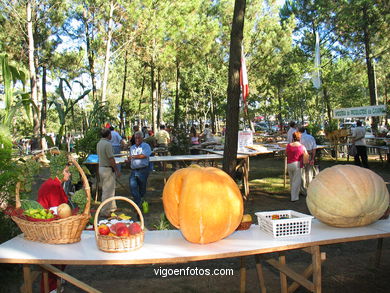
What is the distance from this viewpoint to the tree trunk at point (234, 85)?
5957 mm

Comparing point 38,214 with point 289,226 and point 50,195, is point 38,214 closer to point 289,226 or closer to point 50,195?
point 50,195

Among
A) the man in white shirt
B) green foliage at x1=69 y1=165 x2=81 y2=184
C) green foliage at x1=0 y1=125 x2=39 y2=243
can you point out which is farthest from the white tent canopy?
green foliage at x1=0 y1=125 x2=39 y2=243

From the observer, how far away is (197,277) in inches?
173

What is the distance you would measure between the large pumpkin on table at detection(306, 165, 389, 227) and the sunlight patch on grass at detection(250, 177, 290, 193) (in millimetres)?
6113

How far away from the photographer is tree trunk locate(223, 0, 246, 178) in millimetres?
5957

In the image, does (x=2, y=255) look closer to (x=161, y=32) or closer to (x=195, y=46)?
(x=161, y=32)

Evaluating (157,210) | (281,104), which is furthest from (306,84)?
(157,210)

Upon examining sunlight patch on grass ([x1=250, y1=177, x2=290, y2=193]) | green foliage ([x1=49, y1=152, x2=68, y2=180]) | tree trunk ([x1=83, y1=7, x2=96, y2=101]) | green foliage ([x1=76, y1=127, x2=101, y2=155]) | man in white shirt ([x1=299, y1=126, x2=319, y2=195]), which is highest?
tree trunk ([x1=83, y1=7, x2=96, y2=101])

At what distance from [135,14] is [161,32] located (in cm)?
180

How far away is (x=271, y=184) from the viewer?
10.4 metres

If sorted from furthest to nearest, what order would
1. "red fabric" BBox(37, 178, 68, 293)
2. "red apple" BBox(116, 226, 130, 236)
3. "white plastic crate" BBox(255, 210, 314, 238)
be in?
"red fabric" BBox(37, 178, 68, 293)
"white plastic crate" BBox(255, 210, 314, 238)
"red apple" BBox(116, 226, 130, 236)

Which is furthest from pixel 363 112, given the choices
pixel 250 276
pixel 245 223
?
pixel 245 223

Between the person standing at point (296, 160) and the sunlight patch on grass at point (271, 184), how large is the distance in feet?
4.03

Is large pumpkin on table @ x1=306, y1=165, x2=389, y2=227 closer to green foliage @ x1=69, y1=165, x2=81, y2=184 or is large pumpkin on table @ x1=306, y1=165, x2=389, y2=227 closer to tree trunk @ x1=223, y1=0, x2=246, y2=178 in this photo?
green foliage @ x1=69, y1=165, x2=81, y2=184
